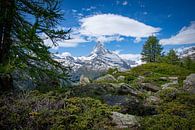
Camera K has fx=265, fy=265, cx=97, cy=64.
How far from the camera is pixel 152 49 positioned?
76.1 metres

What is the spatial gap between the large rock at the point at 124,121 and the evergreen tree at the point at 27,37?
359cm

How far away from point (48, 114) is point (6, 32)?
4610 millimetres

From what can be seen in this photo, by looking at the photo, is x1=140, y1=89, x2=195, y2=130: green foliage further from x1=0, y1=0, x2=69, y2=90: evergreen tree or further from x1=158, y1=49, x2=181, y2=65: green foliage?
x1=158, y1=49, x2=181, y2=65: green foliage

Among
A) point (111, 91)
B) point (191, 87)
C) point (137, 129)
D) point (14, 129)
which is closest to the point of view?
point (14, 129)

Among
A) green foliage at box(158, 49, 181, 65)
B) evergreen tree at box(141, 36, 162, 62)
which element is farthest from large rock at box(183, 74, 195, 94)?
evergreen tree at box(141, 36, 162, 62)

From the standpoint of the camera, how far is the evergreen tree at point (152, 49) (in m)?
75.2

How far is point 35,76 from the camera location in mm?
10469

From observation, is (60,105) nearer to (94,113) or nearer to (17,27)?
(94,113)

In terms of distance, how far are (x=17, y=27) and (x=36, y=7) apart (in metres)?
1.14

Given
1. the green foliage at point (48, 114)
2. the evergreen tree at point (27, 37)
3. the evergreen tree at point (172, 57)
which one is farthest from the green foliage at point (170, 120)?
the evergreen tree at point (172, 57)

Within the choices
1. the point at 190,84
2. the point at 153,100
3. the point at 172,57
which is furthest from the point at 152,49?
the point at 153,100

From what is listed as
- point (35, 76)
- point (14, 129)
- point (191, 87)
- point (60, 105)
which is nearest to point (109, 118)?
point (60, 105)

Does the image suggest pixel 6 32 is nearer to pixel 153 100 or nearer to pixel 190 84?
pixel 153 100

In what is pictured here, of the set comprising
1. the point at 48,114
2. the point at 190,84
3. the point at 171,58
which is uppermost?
the point at 171,58
